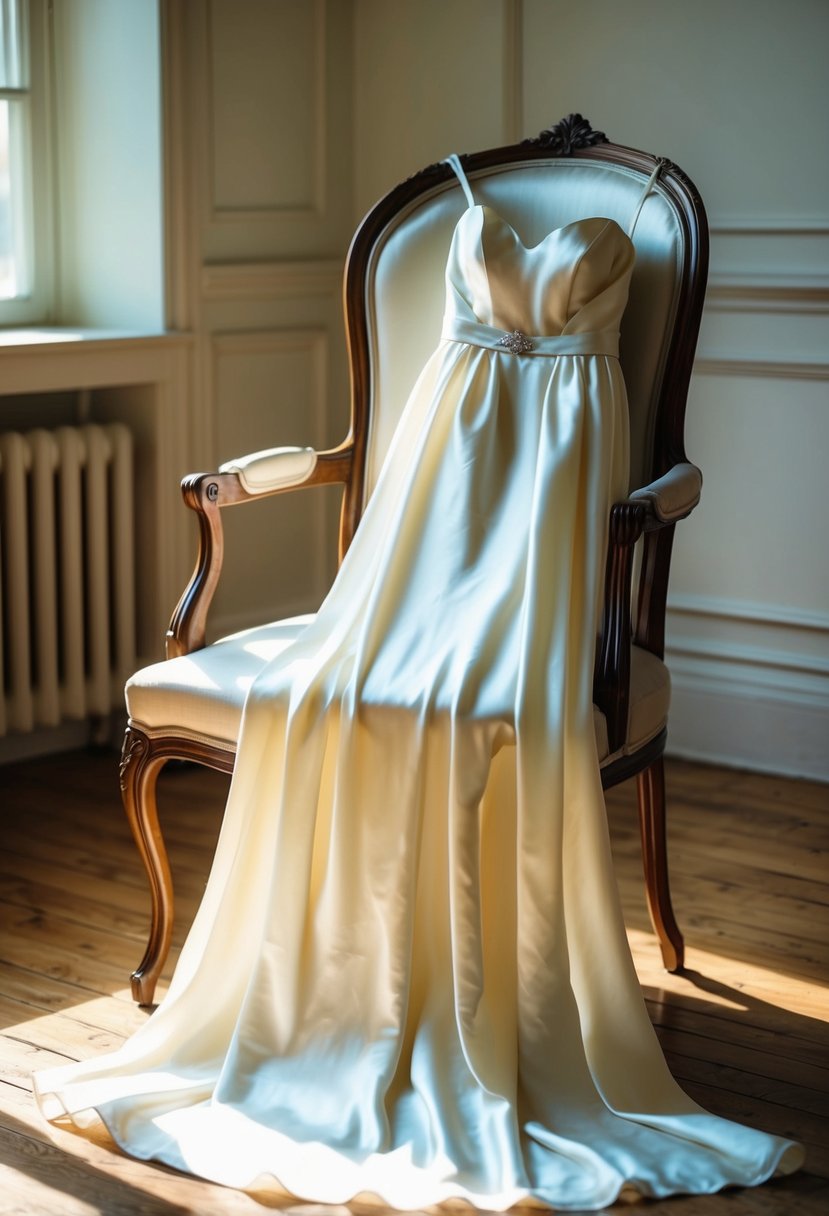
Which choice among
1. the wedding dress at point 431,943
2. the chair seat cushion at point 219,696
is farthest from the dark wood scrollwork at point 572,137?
the chair seat cushion at point 219,696

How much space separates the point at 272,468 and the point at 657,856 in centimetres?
86

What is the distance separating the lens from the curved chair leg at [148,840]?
2.29 m

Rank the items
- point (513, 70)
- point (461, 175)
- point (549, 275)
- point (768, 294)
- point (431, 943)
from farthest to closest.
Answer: point (513, 70)
point (768, 294)
point (461, 175)
point (549, 275)
point (431, 943)

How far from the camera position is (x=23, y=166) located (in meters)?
3.48

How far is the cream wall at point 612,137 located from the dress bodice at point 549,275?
1.10m

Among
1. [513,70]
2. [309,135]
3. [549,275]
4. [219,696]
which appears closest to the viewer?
[219,696]

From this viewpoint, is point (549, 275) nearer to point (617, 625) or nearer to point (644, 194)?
point (644, 194)

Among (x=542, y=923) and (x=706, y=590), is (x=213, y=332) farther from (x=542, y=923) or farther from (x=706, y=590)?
(x=542, y=923)

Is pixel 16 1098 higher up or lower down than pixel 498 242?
lower down

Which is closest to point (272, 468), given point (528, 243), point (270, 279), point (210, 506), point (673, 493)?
point (210, 506)

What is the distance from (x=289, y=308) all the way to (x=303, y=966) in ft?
6.73

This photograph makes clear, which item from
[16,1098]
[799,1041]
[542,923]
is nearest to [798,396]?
[799,1041]

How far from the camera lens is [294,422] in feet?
12.4

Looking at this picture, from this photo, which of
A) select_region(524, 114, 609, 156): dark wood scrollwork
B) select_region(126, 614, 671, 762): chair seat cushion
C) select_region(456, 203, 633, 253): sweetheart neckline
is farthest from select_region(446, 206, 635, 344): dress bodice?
select_region(126, 614, 671, 762): chair seat cushion
